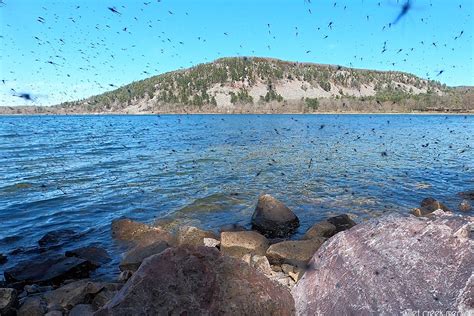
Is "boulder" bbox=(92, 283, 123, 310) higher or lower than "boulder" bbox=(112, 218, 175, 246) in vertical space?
higher

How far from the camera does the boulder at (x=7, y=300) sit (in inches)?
279

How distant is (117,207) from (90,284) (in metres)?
9.43

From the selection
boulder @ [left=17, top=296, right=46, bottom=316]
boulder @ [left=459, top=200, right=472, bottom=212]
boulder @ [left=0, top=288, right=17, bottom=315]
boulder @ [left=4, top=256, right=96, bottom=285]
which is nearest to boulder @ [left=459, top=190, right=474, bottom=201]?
boulder @ [left=459, top=200, right=472, bottom=212]

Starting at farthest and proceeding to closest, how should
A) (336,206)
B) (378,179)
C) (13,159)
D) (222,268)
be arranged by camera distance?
(13,159) < (378,179) < (336,206) < (222,268)

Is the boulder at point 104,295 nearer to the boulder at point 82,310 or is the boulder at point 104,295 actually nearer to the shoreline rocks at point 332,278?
the boulder at point 82,310

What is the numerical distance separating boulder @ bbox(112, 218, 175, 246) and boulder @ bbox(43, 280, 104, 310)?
3.94m

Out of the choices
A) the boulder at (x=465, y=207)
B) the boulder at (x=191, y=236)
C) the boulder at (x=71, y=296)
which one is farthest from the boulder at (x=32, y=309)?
the boulder at (x=465, y=207)

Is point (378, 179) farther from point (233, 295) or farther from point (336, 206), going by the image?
point (233, 295)

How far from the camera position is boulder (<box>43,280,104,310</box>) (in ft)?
25.0

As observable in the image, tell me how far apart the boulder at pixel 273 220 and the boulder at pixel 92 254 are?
5.67 metres

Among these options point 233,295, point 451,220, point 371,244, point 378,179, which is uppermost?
point 451,220

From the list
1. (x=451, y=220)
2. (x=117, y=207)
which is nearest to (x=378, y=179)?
(x=117, y=207)

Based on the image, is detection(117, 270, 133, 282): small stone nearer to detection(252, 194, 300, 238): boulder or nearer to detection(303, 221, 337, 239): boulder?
detection(252, 194, 300, 238): boulder

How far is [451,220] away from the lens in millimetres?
5473
